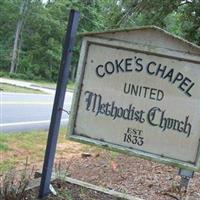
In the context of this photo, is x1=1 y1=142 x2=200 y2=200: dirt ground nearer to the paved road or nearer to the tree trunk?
the paved road

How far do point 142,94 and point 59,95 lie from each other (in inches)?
25.6

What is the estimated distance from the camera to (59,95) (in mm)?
4133

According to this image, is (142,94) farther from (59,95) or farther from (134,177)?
(134,177)

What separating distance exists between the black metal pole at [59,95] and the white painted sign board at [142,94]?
111 millimetres

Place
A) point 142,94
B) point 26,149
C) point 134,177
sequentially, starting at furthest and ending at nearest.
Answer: point 26,149, point 134,177, point 142,94

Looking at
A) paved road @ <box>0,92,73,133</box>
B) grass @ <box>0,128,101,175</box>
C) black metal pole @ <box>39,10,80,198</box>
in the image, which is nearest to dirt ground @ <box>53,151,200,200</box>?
black metal pole @ <box>39,10,80,198</box>

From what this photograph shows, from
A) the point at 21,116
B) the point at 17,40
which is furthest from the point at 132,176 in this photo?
the point at 17,40

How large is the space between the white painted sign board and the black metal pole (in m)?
0.11

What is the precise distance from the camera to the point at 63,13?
4781 cm

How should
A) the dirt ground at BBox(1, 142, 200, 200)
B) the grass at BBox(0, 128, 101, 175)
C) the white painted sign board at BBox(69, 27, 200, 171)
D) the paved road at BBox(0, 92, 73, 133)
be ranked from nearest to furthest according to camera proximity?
the white painted sign board at BBox(69, 27, 200, 171) < the dirt ground at BBox(1, 142, 200, 200) < the grass at BBox(0, 128, 101, 175) < the paved road at BBox(0, 92, 73, 133)

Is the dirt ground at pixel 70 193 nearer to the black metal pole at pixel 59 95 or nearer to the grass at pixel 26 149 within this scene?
the black metal pole at pixel 59 95

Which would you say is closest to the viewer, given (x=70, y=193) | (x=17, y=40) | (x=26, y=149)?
(x=70, y=193)

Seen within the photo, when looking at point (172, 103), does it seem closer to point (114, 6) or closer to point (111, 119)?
point (111, 119)

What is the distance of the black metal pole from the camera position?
4.10m
